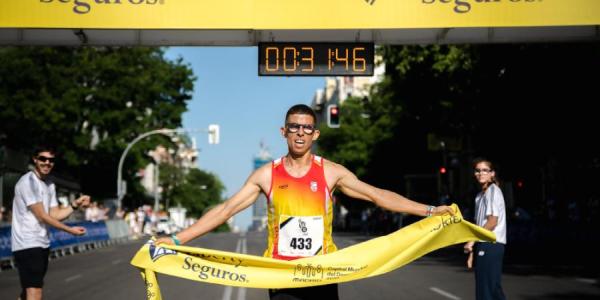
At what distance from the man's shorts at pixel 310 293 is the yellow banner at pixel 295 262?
0.07 m

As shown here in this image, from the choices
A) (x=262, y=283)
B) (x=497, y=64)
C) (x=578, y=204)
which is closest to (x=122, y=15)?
(x=262, y=283)

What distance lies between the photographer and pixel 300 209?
6.13 meters

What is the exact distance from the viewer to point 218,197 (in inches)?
7717

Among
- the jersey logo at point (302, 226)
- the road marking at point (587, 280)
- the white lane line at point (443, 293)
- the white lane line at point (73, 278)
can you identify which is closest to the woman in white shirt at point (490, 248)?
the jersey logo at point (302, 226)

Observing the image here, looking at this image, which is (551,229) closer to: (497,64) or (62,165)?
(497,64)

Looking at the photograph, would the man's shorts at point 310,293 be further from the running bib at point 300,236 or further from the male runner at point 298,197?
the running bib at point 300,236

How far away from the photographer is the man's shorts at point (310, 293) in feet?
21.1

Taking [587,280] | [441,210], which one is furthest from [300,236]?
[587,280]

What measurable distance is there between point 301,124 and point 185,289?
36.2 ft

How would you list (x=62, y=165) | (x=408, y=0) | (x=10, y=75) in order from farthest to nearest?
1. (x=62, y=165)
2. (x=10, y=75)
3. (x=408, y=0)

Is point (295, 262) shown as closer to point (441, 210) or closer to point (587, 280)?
point (441, 210)

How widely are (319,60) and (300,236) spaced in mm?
10231

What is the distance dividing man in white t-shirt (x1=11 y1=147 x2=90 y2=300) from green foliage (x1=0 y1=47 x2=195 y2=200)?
42.7 m

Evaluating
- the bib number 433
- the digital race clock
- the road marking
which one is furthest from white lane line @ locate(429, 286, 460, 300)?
the bib number 433
